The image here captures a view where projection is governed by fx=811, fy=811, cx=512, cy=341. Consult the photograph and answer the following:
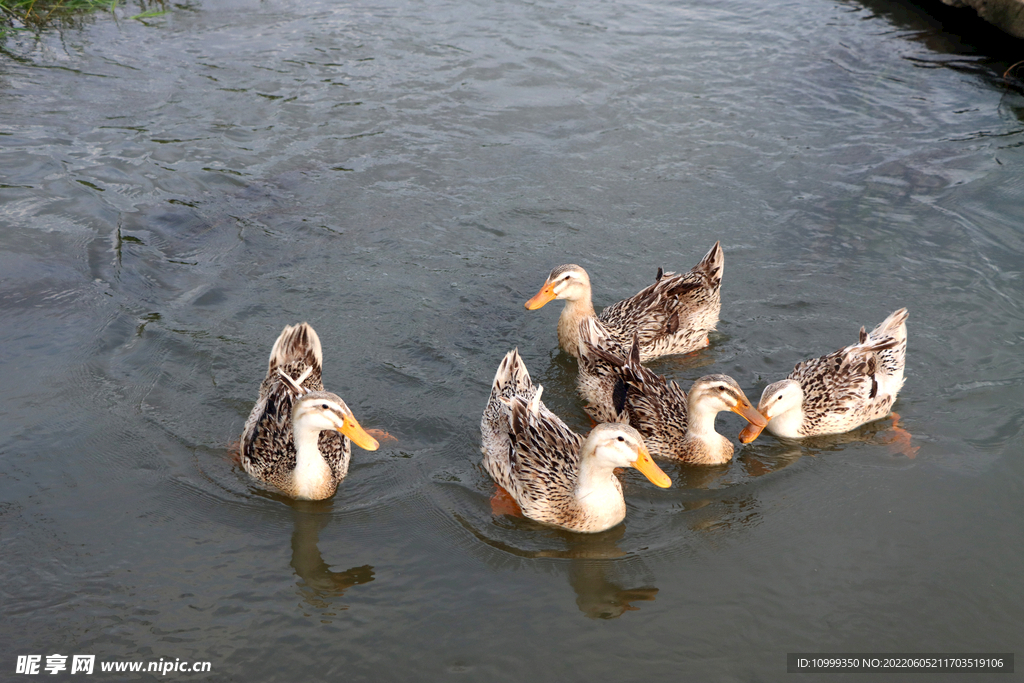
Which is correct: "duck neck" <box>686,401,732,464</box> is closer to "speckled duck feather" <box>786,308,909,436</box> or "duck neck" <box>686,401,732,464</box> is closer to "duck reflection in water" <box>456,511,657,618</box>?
"speckled duck feather" <box>786,308,909,436</box>

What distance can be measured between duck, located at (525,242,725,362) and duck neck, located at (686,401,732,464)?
1384 millimetres

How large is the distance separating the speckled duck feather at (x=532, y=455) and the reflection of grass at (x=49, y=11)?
38.5 feet

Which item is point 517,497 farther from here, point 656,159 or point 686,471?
point 656,159

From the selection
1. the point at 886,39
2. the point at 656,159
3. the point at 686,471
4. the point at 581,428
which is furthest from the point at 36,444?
the point at 886,39

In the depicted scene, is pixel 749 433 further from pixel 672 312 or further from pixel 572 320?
pixel 572 320

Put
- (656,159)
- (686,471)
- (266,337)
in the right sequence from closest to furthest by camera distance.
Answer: (686,471) → (266,337) → (656,159)

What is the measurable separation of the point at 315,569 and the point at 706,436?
3.25 meters

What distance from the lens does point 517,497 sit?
6.28 meters

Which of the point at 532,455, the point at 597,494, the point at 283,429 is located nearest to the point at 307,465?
the point at 283,429

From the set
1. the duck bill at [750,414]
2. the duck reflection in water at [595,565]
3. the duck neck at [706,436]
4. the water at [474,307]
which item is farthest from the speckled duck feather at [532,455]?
the duck bill at [750,414]

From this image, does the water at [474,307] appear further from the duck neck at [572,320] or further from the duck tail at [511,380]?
the duck tail at [511,380]

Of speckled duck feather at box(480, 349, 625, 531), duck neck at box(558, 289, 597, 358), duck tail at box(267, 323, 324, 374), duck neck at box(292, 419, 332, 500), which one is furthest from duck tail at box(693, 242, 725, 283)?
duck neck at box(292, 419, 332, 500)

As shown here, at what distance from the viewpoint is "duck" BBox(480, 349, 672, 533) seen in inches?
232

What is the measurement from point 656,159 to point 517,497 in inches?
253
